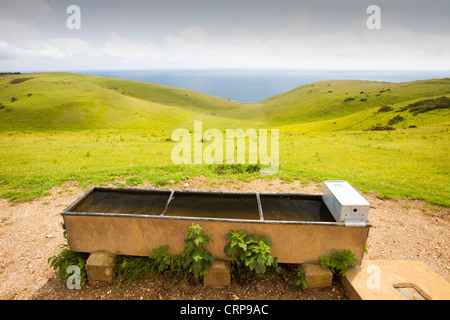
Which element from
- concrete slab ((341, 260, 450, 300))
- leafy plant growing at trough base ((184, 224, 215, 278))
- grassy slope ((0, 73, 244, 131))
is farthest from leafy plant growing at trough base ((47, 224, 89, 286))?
grassy slope ((0, 73, 244, 131))

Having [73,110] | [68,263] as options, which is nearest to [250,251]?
[68,263]

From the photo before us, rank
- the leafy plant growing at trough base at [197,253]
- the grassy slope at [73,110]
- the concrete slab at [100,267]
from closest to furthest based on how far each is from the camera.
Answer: the leafy plant growing at trough base at [197,253], the concrete slab at [100,267], the grassy slope at [73,110]

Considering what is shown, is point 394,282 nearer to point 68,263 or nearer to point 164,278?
point 164,278

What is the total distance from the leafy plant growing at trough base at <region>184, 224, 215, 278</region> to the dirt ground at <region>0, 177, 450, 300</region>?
0.68m

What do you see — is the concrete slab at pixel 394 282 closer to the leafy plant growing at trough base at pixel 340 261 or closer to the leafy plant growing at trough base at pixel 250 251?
the leafy plant growing at trough base at pixel 340 261

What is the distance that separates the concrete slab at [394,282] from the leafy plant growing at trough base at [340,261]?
25cm

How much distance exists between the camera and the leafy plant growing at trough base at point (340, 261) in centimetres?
640

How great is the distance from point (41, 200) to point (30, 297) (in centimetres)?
709

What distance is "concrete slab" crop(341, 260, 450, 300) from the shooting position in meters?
5.82

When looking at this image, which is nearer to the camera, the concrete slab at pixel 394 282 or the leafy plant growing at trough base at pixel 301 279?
the concrete slab at pixel 394 282

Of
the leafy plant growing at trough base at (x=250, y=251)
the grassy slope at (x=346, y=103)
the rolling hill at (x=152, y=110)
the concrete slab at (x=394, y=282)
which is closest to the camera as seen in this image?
the concrete slab at (x=394, y=282)

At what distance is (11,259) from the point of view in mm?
8016

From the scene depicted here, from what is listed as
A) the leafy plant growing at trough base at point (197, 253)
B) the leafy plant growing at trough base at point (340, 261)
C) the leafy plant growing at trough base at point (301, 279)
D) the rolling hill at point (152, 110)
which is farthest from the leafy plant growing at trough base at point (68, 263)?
the rolling hill at point (152, 110)
